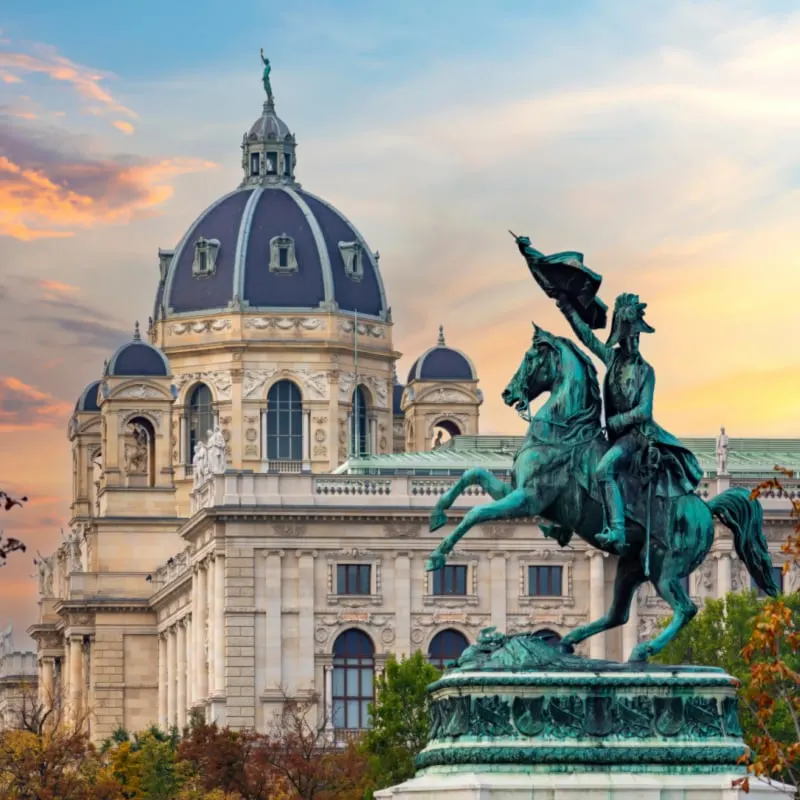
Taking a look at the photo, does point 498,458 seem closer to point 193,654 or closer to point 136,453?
point 193,654

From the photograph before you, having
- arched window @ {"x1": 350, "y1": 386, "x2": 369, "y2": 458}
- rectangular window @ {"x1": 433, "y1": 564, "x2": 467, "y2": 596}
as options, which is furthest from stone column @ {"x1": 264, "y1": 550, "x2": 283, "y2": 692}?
arched window @ {"x1": 350, "y1": 386, "x2": 369, "y2": 458}

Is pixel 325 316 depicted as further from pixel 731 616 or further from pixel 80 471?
pixel 731 616

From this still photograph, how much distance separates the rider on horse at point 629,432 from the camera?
4391 cm

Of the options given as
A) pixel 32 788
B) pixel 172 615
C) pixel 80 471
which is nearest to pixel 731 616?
pixel 32 788

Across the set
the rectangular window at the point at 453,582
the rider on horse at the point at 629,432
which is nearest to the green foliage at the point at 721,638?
the rectangular window at the point at 453,582

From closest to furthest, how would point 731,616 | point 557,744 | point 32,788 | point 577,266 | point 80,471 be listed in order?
point 557,744 → point 577,266 → point 32,788 → point 731,616 → point 80,471

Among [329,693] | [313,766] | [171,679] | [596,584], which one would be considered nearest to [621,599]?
[313,766]

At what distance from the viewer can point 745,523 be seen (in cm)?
4547

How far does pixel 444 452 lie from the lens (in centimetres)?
15075

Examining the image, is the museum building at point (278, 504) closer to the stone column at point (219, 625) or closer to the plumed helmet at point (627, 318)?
the stone column at point (219, 625)

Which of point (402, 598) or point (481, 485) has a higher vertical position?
point (402, 598)

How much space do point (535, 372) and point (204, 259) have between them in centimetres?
13121

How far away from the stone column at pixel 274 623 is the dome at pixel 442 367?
38.6 m

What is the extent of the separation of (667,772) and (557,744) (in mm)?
1370
